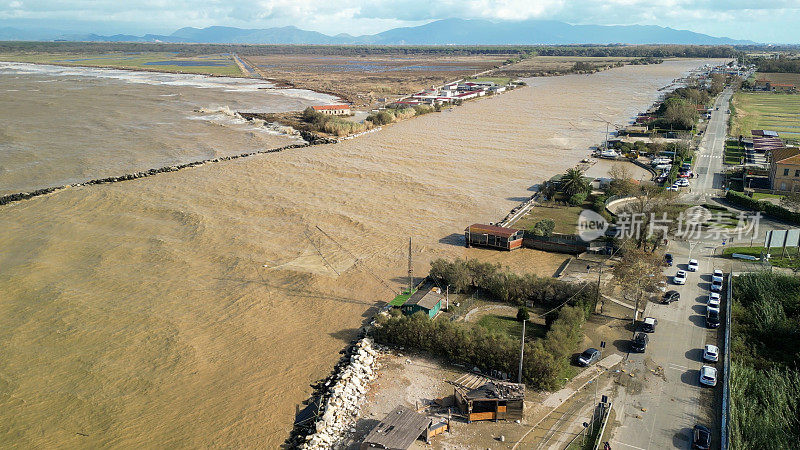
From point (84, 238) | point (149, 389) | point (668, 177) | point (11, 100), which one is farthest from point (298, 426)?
point (11, 100)

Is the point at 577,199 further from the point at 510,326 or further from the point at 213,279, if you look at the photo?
the point at 213,279

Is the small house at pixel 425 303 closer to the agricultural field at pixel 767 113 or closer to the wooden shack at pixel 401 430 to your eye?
the wooden shack at pixel 401 430

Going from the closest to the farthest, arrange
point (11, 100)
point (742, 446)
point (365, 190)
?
point (742, 446), point (365, 190), point (11, 100)

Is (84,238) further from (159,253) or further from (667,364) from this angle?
(667,364)

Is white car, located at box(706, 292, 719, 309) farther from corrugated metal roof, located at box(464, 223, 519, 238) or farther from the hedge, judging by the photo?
the hedge

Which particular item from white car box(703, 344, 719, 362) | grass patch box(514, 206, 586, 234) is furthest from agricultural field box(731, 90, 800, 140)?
white car box(703, 344, 719, 362)

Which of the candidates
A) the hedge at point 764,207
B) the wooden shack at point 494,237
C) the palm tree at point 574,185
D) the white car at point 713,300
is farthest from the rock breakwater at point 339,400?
the hedge at point 764,207
